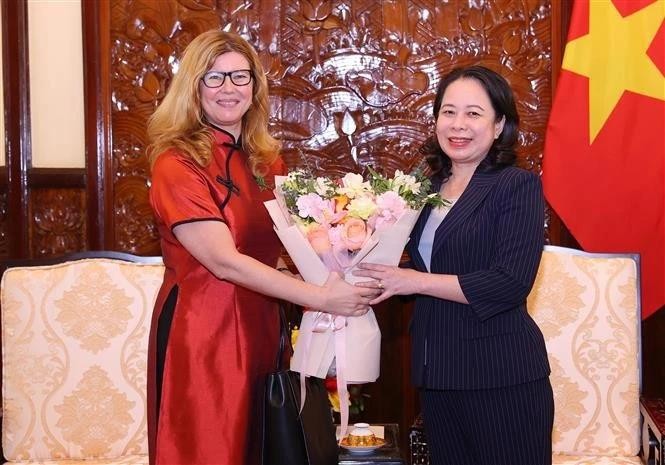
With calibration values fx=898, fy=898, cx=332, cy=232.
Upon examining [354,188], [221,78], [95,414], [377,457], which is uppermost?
[221,78]

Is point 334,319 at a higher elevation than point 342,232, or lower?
lower

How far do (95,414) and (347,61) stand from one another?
5.44 ft

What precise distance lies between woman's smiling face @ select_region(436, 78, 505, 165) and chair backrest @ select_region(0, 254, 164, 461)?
112 cm

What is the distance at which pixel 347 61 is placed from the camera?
11.5ft

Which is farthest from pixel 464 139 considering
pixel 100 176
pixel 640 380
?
pixel 100 176

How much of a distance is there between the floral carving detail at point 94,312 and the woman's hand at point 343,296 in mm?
866

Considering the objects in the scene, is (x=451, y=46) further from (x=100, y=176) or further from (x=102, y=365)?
(x=102, y=365)

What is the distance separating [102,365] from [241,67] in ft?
3.44

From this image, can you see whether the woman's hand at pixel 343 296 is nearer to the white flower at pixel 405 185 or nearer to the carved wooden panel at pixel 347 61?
the white flower at pixel 405 185

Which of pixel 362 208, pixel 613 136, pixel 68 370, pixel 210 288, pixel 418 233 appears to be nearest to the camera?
pixel 362 208

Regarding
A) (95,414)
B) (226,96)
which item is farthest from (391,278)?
(95,414)

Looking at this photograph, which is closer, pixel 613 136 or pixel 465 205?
pixel 465 205

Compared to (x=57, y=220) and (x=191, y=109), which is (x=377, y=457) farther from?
(x=57, y=220)

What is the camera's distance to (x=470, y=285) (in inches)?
81.2
